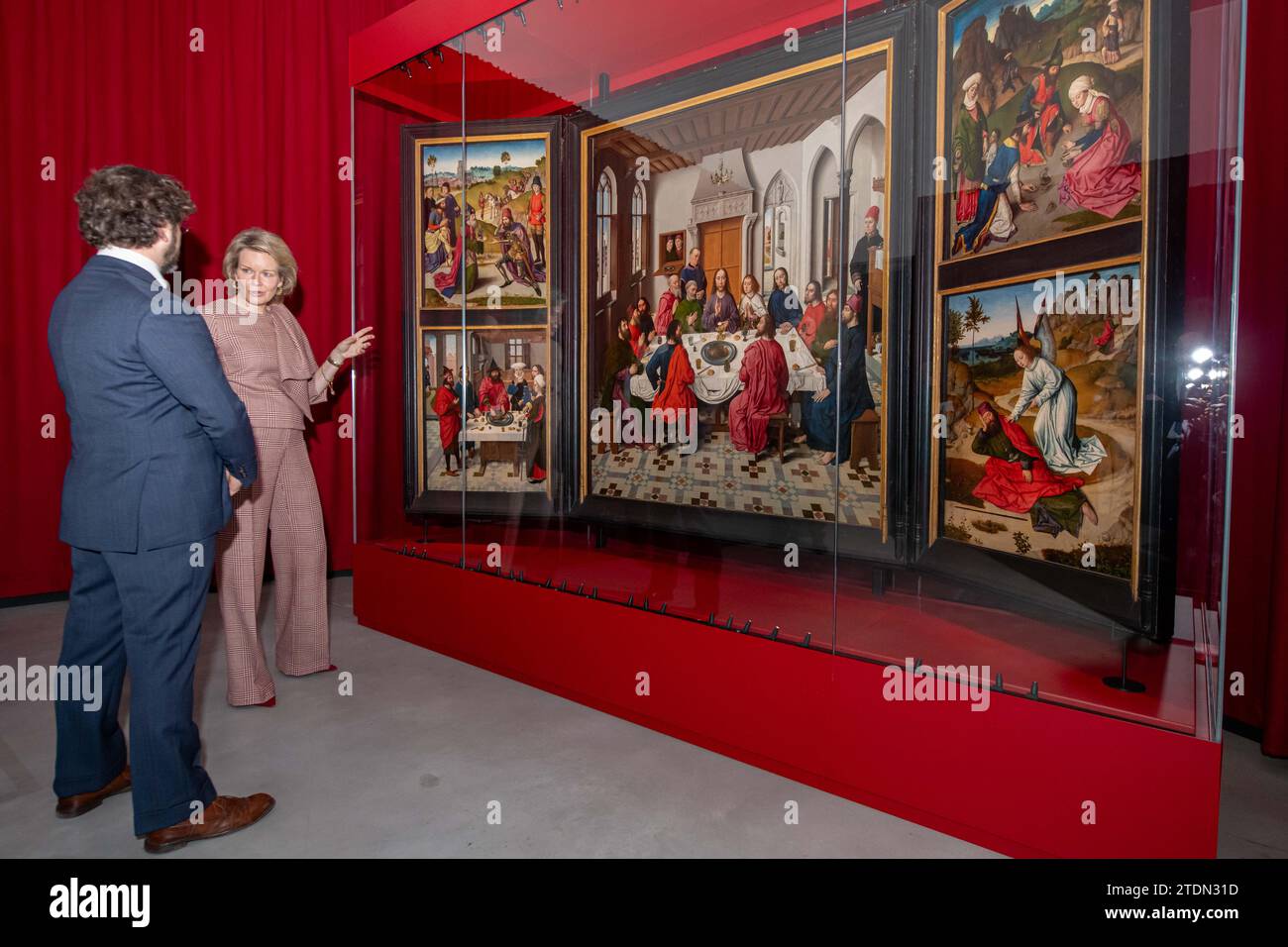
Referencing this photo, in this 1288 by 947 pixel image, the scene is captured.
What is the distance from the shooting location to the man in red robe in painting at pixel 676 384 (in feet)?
9.90

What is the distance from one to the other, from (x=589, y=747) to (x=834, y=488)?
121 centimetres

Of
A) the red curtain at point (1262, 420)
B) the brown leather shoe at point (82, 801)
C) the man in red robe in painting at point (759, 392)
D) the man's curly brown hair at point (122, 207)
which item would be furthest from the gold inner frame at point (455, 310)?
the red curtain at point (1262, 420)

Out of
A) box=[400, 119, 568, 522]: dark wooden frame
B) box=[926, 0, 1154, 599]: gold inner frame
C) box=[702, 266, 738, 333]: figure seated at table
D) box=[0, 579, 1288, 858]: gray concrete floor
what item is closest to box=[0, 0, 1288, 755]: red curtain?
box=[400, 119, 568, 522]: dark wooden frame

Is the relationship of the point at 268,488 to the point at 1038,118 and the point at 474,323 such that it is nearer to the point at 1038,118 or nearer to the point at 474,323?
the point at 474,323

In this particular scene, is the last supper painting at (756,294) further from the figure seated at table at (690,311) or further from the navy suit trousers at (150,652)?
the navy suit trousers at (150,652)

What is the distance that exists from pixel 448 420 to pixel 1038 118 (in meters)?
2.79

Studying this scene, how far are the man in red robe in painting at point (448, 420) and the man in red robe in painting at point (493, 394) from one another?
0.63ft

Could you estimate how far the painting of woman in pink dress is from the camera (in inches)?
80.1

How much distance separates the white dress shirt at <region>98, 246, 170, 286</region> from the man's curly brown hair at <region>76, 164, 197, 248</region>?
12 millimetres

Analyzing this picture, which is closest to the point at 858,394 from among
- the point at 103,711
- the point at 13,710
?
the point at 103,711

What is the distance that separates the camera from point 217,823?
2.16m

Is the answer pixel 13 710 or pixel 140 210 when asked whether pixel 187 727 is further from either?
pixel 13 710

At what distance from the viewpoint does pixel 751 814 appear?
2.32 meters

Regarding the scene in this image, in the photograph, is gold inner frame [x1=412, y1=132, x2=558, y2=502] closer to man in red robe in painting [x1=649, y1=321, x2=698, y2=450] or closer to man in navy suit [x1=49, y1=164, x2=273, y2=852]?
man in red robe in painting [x1=649, y1=321, x2=698, y2=450]
